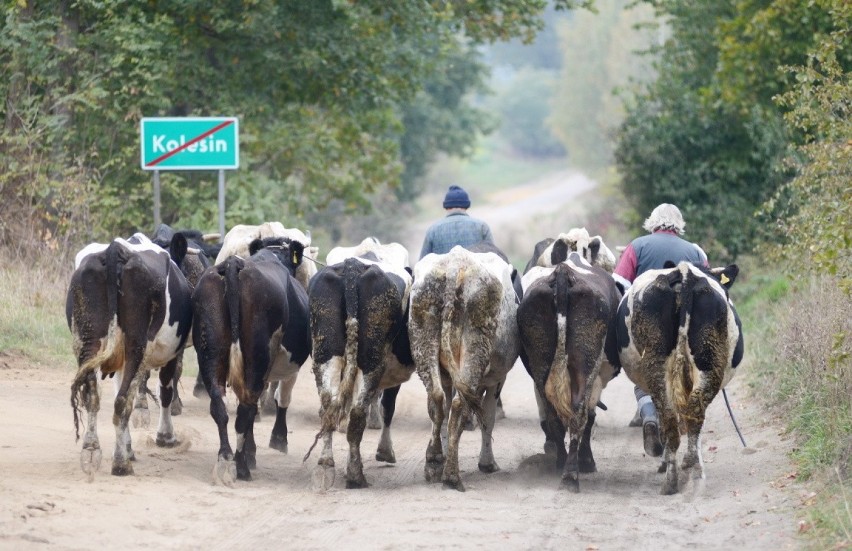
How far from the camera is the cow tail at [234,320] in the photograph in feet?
33.4

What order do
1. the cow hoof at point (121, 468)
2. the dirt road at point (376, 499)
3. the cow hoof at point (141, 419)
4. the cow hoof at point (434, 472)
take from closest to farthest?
the dirt road at point (376, 499) < the cow hoof at point (121, 468) < the cow hoof at point (434, 472) < the cow hoof at point (141, 419)

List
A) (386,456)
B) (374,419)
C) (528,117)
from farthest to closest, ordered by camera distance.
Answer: (528,117) < (374,419) < (386,456)

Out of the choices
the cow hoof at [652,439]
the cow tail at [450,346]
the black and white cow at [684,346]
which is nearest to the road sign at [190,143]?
the cow tail at [450,346]

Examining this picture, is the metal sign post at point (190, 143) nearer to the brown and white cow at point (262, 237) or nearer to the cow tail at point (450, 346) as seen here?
the brown and white cow at point (262, 237)

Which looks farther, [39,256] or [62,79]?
[62,79]

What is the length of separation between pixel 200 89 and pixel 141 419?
10.5 metres

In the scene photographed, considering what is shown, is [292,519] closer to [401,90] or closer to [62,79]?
[62,79]

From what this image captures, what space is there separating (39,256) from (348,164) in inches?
414

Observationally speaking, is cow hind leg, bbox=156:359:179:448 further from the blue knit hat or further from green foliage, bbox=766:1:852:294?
green foliage, bbox=766:1:852:294

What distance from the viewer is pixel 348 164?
26.8m

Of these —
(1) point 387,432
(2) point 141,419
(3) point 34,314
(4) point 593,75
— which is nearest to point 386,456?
(1) point 387,432

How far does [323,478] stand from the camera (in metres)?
9.97

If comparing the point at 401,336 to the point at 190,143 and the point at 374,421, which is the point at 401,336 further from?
the point at 190,143

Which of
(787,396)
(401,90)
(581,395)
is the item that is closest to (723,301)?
(581,395)
